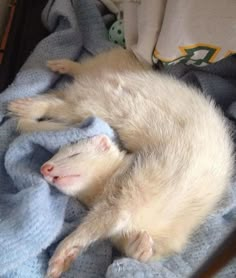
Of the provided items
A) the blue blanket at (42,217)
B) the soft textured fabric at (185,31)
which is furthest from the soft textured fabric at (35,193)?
→ the soft textured fabric at (185,31)

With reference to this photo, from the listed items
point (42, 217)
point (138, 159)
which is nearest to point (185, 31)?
point (138, 159)

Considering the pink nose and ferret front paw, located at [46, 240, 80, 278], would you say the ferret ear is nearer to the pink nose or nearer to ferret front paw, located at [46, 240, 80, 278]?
the pink nose

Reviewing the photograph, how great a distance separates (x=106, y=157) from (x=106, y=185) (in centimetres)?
7

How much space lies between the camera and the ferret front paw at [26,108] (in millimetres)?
1119

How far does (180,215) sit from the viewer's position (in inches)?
37.7

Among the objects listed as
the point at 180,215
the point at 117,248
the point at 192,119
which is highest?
the point at 192,119

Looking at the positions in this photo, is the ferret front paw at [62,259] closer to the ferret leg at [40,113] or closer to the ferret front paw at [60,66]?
the ferret leg at [40,113]

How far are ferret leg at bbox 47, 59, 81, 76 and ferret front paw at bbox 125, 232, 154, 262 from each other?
22.3 inches

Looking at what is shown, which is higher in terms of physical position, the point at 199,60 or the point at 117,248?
the point at 199,60

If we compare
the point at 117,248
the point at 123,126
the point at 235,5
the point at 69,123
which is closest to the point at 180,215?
the point at 117,248

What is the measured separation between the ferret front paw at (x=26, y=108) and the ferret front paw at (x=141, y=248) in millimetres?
439

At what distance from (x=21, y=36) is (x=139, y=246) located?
0.82 meters

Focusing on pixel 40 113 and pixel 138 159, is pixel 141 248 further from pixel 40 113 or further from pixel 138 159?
pixel 40 113

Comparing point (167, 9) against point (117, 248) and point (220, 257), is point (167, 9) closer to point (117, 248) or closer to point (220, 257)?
point (117, 248)
